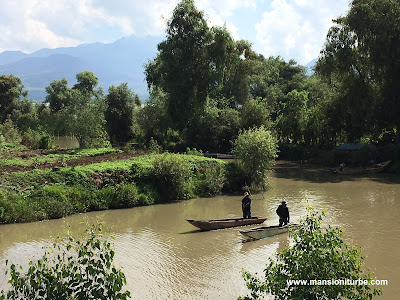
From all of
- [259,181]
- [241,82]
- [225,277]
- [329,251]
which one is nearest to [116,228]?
[225,277]

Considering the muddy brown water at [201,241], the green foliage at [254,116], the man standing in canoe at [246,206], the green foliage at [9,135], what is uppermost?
the green foliage at [254,116]

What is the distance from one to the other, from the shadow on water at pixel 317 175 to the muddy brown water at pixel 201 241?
5961 mm

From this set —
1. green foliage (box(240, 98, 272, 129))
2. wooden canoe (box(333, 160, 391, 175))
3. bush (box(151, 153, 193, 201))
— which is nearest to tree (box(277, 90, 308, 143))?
green foliage (box(240, 98, 272, 129))

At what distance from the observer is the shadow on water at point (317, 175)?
3312 cm

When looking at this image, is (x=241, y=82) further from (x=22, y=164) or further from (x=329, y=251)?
(x=329, y=251)

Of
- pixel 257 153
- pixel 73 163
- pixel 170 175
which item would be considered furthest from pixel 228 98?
pixel 170 175

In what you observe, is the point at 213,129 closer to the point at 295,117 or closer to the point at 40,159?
the point at 295,117

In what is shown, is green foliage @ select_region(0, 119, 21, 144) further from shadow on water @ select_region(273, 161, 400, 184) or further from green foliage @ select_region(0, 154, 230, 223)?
shadow on water @ select_region(273, 161, 400, 184)

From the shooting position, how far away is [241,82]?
57.1 m

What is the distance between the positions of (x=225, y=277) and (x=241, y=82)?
4751cm

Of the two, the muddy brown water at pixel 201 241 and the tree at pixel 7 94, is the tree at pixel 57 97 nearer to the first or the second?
the tree at pixel 7 94

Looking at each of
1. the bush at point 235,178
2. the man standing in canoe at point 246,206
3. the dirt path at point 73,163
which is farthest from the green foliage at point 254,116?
the man standing in canoe at point 246,206

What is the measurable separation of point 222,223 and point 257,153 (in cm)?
914

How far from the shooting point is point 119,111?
1946 inches
